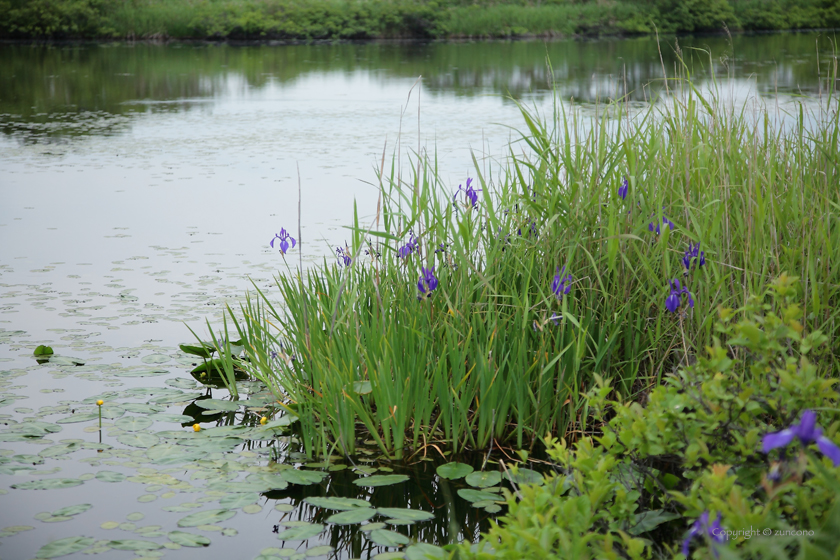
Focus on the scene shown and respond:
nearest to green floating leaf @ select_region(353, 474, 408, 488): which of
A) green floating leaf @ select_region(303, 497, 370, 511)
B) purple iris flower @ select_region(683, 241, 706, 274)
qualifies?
green floating leaf @ select_region(303, 497, 370, 511)

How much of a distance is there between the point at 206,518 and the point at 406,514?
0.59 m

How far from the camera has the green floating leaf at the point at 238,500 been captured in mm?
2287

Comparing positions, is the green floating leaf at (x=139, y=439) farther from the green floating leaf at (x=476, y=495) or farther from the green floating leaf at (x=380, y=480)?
the green floating leaf at (x=476, y=495)

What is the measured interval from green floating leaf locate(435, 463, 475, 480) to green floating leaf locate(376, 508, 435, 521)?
21 cm

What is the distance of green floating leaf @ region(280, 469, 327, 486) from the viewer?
2422 millimetres

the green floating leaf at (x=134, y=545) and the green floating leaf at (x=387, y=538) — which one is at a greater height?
the green floating leaf at (x=387, y=538)

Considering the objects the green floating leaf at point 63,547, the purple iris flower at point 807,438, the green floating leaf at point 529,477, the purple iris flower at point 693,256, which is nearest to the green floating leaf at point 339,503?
the green floating leaf at point 529,477

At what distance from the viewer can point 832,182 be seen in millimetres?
2881

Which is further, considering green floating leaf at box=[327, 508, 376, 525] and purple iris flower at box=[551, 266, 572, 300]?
purple iris flower at box=[551, 266, 572, 300]

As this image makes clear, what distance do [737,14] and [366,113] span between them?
83.6 feet

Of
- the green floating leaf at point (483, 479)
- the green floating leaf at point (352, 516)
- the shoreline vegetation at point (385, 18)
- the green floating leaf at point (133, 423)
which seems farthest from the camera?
the shoreline vegetation at point (385, 18)

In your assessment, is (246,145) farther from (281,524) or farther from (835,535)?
(835,535)

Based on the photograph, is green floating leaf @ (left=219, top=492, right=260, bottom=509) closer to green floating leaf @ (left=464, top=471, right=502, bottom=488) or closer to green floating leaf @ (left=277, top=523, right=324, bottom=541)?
green floating leaf @ (left=277, top=523, right=324, bottom=541)

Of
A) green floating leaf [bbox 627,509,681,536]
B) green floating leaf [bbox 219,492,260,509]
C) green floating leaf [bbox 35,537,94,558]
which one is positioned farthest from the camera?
green floating leaf [bbox 219,492,260,509]
